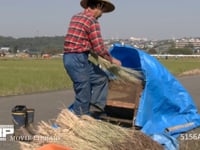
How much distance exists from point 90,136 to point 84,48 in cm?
191

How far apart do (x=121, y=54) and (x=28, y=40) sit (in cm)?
15472

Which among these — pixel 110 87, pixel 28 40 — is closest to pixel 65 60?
pixel 110 87

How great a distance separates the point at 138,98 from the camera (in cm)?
701

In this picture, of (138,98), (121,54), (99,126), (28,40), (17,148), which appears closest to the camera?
(99,126)

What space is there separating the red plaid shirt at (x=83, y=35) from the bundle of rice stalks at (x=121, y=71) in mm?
351

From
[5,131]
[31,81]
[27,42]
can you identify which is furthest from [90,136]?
[27,42]

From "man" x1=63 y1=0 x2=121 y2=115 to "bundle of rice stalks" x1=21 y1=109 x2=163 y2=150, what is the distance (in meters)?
1.28

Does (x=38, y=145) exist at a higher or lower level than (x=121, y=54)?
lower

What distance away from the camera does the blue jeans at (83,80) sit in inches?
257

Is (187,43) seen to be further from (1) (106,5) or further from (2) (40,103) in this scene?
→ (1) (106,5)

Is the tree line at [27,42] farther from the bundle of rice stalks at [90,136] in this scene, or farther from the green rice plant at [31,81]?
the bundle of rice stalks at [90,136]

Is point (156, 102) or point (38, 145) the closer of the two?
point (38, 145)

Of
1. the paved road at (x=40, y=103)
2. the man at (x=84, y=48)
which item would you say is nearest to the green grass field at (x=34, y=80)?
the paved road at (x=40, y=103)

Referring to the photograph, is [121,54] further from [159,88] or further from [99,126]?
[99,126]
